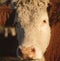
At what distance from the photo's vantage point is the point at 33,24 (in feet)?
18.1

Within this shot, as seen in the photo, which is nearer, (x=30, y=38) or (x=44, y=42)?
(x=30, y=38)

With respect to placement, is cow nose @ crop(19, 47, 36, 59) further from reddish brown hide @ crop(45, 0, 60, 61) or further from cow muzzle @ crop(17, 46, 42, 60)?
reddish brown hide @ crop(45, 0, 60, 61)

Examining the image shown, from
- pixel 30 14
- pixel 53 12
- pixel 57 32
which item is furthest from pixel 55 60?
pixel 30 14

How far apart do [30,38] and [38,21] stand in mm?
386

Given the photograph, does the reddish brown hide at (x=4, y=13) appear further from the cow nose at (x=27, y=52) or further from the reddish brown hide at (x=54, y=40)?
the cow nose at (x=27, y=52)

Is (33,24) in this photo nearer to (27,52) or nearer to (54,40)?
(27,52)

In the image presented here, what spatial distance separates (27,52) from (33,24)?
61 centimetres

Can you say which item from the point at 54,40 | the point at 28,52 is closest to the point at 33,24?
the point at 28,52

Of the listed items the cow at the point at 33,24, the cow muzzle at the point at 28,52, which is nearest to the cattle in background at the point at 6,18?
the cow at the point at 33,24

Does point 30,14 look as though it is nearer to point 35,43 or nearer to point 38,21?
point 38,21

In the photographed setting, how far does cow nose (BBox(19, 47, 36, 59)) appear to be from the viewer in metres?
5.13

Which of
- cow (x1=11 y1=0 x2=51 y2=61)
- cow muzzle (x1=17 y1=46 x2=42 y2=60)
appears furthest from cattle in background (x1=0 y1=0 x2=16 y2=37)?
cow muzzle (x1=17 y1=46 x2=42 y2=60)

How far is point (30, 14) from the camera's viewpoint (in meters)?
5.57

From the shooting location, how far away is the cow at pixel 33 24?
17.4 ft
